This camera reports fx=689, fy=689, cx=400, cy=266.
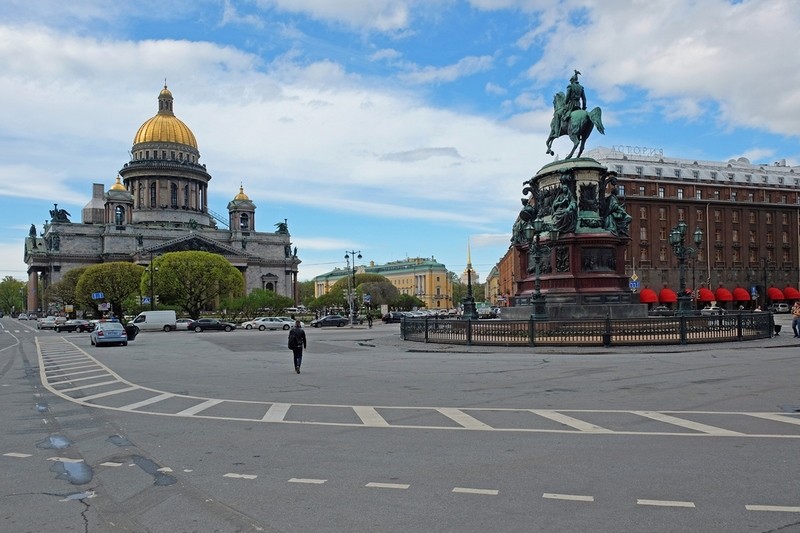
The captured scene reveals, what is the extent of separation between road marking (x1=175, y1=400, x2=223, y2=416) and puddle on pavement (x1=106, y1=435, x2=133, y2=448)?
2.21 metres

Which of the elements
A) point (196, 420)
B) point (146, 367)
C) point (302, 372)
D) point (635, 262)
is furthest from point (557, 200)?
point (635, 262)

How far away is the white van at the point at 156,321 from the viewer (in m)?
64.1

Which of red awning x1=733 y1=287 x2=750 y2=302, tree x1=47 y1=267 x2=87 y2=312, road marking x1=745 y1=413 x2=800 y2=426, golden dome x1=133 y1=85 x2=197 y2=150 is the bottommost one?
road marking x1=745 y1=413 x2=800 y2=426

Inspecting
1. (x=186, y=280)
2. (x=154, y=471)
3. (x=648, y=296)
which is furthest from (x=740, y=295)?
(x=154, y=471)

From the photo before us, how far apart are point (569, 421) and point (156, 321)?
59133 millimetres

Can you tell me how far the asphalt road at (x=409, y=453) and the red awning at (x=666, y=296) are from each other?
6864 centimetres

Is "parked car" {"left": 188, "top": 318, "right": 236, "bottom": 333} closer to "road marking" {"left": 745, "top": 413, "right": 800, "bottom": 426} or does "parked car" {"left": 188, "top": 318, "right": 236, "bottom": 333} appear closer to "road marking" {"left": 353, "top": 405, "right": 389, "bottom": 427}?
"road marking" {"left": 353, "top": 405, "right": 389, "bottom": 427}

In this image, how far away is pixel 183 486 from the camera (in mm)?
7625

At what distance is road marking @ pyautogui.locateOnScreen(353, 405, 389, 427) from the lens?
11414 mm

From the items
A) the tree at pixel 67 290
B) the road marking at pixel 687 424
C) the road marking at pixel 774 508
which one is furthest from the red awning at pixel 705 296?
the tree at pixel 67 290

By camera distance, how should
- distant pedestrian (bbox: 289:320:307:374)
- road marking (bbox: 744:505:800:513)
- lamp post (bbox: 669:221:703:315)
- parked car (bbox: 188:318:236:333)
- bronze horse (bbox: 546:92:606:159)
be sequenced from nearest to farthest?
road marking (bbox: 744:505:800:513) < distant pedestrian (bbox: 289:320:307:374) < lamp post (bbox: 669:221:703:315) < bronze horse (bbox: 546:92:606:159) < parked car (bbox: 188:318:236:333)

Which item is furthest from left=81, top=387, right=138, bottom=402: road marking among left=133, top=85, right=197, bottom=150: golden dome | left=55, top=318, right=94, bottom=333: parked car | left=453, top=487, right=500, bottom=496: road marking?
left=133, top=85, right=197, bottom=150: golden dome

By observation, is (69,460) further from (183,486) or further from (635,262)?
(635,262)

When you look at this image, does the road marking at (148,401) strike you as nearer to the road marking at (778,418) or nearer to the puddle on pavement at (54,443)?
the puddle on pavement at (54,443)
